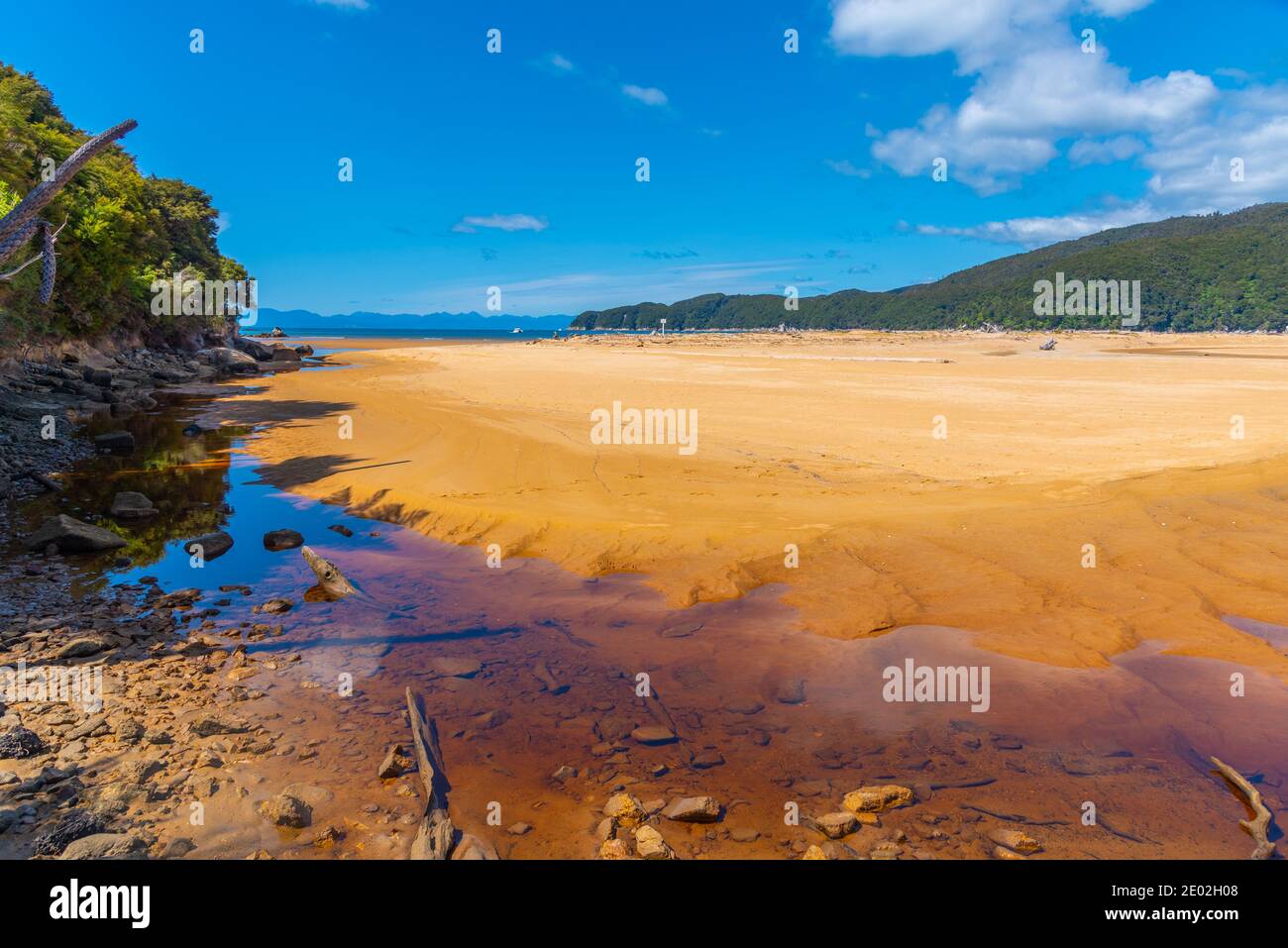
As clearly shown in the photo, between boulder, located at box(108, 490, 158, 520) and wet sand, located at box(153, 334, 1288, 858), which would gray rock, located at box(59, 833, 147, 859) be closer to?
wet sand, located at box(153, 334, 1288, 858)

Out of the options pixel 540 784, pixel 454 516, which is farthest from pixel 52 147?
pixel 540 784

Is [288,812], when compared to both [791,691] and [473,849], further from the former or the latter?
[791,691]

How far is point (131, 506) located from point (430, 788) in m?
11.6

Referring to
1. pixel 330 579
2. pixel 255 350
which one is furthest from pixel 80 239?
pixel 255 350

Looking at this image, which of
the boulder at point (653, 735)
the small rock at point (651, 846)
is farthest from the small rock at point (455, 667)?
the small rock at point (651, 846)

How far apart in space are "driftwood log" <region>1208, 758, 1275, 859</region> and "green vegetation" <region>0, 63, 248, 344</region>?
1063 inches

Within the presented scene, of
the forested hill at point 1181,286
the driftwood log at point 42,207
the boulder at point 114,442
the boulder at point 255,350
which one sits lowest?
the boulder at point 114,442

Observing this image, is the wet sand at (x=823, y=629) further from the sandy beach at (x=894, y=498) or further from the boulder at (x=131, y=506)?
the boulder at (x=131, y=506)

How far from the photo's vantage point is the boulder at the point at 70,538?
10.1 meters

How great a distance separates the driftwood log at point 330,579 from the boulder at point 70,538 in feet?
13.5

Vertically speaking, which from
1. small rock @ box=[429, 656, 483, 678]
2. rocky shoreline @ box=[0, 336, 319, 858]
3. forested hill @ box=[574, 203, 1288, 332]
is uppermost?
forested hill @ box=[574, 203, 1288, 332]

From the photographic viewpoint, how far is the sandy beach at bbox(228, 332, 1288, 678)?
8414 millimetres

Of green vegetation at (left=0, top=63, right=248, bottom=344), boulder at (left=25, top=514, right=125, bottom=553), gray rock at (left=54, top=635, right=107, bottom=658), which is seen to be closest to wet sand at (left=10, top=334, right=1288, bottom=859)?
gray rock at (left=54, top=635, right=107, bottom=658)

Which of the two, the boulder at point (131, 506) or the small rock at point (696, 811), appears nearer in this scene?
the small rock at point (696, 811)
